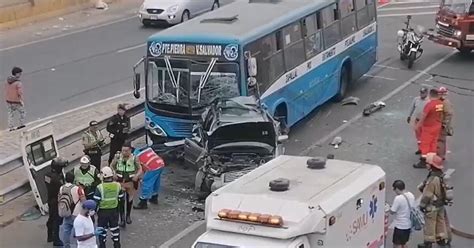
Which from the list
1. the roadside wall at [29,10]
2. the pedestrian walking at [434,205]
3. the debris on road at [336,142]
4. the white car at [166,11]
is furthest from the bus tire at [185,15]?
the pedestrian walking at [434,205]

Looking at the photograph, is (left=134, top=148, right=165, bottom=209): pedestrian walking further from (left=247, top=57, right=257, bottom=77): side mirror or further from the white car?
the white car

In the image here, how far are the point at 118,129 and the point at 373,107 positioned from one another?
6952 millimetres

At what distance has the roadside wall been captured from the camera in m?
33.3

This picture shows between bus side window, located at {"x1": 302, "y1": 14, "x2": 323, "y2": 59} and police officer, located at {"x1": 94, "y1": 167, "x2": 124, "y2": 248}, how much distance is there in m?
7.90

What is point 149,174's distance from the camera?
51.6 ft

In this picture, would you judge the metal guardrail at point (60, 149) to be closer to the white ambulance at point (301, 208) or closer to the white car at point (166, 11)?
the white ambulance at point (301, 208)

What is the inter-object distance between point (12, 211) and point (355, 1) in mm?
11085

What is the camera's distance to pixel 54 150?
15914 millimetres

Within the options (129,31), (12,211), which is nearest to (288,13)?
(12,211)

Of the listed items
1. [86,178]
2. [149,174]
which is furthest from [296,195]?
[149,174]


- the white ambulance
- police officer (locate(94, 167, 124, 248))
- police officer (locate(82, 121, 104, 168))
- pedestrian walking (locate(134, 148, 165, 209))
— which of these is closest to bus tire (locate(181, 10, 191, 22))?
police officer (locate(82, 121, 104, 168))

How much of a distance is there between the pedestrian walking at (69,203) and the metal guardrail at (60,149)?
2.20 metres

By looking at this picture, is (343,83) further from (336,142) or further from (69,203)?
(69,203)

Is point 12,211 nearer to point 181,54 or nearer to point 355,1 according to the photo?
point 181,54
